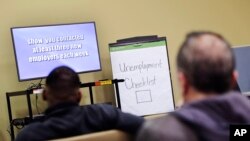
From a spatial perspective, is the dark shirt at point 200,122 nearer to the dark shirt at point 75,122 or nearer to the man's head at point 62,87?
the dark shirt at point 75,122

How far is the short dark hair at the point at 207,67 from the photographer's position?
3.70 ft

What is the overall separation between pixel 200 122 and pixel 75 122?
0.71 m

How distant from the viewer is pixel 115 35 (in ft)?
13.7

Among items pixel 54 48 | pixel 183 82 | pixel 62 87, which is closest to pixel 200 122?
pixel 183 82

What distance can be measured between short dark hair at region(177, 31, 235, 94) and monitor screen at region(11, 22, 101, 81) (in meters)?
2.60

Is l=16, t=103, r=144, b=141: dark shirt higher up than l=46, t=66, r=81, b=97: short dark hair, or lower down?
lower down

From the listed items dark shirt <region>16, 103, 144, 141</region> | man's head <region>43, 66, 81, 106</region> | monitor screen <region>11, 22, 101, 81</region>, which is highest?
monitor screen <region>11, 22, 101, 81</region>

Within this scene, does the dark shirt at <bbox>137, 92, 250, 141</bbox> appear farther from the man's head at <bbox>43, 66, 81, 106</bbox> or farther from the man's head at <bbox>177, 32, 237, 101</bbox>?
the man's head at <bbox>43, 66, 81, 106</bbox>

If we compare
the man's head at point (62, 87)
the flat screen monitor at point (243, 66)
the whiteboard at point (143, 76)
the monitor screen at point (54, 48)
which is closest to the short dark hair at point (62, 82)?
the man's head at point (62, 87)

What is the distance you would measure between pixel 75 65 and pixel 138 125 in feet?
6.95

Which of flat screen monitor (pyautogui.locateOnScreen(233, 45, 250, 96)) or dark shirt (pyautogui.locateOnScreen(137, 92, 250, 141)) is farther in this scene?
flat screen monitor (pyautogui.locateOnScreen(233, 45, 250, 96))

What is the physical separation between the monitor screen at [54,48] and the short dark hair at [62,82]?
1.81 meters

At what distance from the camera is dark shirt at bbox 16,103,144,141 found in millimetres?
1604

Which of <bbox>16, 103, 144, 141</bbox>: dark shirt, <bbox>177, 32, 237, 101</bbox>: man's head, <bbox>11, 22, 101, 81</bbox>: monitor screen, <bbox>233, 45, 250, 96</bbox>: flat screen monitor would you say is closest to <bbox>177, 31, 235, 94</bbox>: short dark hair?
<bbox>177, 32, 237, 101</bbox>: man's head
